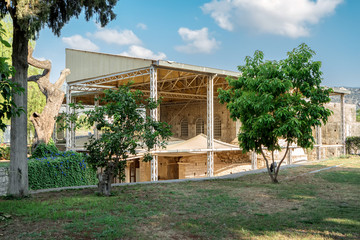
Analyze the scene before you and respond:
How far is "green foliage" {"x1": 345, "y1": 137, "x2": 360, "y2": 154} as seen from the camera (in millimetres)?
23281

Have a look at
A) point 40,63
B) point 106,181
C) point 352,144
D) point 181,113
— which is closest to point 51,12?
point 106,181

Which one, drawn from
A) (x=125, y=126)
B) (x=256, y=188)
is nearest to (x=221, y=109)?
(x=256, y=188)

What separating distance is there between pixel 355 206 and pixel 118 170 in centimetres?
558

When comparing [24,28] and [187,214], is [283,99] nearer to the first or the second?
[187,214]

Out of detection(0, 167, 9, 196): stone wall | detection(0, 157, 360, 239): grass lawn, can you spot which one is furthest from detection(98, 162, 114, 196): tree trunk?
detection(0, 167, 9, 196): stone wall

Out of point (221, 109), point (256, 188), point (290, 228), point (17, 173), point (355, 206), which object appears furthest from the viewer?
point (221, 109)

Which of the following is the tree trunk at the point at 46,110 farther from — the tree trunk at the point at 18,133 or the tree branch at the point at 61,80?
the tree trunk at the point at 18,133

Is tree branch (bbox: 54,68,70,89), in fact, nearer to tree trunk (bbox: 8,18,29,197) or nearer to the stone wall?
the stone wall

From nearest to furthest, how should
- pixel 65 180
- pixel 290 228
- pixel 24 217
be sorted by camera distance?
A: pixel 290 228 → pixel 24 217 → pixel 65 180

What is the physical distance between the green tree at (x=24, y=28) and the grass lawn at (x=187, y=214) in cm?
74

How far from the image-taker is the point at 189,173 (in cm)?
2172

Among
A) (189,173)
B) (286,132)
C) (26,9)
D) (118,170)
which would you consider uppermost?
(26,9)

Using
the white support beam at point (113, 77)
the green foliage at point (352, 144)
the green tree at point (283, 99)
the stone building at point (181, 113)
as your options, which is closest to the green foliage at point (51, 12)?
the green tree at point (283, 99)

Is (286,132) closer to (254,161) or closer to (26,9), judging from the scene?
(26,9)
